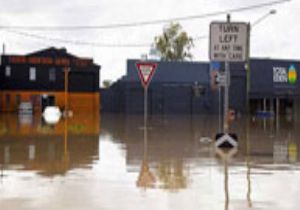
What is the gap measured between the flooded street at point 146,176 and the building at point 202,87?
5016 cm

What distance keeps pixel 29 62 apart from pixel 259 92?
2690 centimetres

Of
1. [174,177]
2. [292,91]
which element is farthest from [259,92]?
[174,177]

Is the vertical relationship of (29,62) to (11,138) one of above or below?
above

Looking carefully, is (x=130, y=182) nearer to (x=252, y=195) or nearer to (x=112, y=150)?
(x=252, y=195)

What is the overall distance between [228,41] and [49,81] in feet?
197

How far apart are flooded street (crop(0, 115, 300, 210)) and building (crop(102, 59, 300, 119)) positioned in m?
50.2

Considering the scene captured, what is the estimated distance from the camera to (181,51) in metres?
103

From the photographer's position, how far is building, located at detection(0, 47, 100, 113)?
72.7 metres

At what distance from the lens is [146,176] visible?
45.3ft

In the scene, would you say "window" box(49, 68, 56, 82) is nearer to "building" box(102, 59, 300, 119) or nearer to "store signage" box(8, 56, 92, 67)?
"store signage" box(8, 56, 92, 67)

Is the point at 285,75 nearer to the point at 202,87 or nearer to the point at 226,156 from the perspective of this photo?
the point at 202,87

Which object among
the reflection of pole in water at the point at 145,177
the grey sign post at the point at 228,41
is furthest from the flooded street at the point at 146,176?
the grey sign post at the point at 228,41

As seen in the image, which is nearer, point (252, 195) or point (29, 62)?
point (252, 195)

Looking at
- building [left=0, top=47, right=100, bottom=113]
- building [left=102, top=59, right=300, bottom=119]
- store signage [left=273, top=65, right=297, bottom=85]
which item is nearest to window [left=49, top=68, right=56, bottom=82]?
building [left=0, top=47, right=100, bottom=113]
